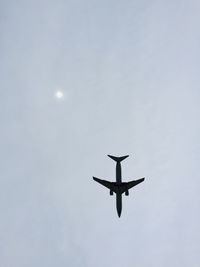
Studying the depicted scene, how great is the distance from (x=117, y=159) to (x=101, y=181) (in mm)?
8358

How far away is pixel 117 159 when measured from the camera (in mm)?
116688

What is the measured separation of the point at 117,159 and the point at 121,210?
55.9 feet

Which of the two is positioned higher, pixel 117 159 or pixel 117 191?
pixel 117 159

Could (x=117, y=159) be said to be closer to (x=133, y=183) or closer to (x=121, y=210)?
(x=133, y=183)

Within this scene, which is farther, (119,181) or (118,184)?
(119,181)

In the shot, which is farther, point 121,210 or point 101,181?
point 121,210

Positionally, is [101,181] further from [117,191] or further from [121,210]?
[121,210]

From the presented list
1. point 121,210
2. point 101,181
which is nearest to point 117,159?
point 101,181

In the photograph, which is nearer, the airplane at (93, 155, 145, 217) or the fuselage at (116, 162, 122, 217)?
the airplane at (93, 155, 145, 217)

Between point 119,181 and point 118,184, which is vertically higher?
point 119,181

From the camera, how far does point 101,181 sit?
114 metres

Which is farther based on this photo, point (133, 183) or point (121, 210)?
point (121, 210)

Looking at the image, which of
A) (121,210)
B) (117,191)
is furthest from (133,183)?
(121,210)

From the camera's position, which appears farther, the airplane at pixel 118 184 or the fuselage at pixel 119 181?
the fuselage at pixel 119 181
